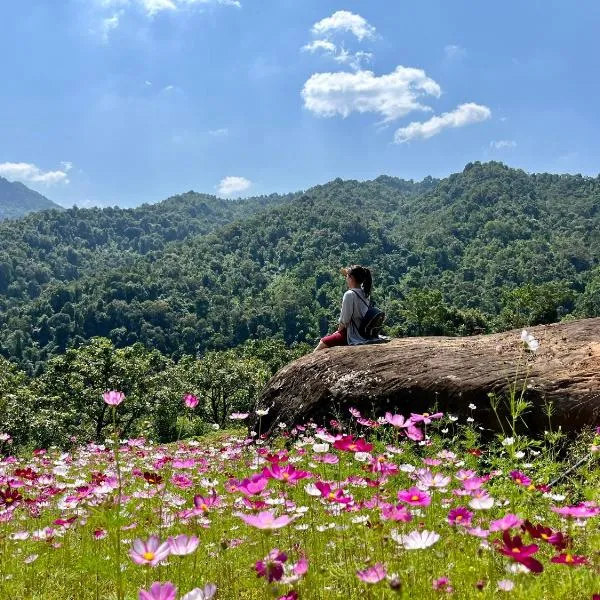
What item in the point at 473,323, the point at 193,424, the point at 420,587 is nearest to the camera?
the point at 420,587

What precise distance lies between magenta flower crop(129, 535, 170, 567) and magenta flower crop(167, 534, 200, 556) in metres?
0.02

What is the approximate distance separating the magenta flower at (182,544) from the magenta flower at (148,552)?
0.02m

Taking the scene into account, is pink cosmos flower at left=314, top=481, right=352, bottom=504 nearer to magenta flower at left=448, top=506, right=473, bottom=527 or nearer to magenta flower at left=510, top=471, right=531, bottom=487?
magenta flower at left=448, top=506, right=473, bottom=527

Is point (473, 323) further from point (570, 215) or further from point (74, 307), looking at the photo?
point (570, 215)

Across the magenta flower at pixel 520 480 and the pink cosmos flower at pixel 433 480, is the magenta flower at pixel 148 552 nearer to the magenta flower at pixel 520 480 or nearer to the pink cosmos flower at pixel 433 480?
the pink cosmos flower at pixel 433 480

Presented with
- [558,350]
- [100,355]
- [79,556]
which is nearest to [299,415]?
[558,350]

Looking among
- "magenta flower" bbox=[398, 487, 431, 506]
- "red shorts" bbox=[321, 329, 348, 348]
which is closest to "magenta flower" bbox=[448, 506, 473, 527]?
"magenta flower" bbox=[398, 487, 431, 506]

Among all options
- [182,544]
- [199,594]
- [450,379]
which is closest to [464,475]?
[182,544]

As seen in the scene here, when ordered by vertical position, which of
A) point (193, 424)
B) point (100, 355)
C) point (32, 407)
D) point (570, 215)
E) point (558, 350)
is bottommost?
point (193, 424)

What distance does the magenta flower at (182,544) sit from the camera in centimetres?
180

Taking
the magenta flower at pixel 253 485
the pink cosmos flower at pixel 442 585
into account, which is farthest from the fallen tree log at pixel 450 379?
the magenta flower at pixel 253 485

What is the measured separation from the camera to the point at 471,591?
2.60 m

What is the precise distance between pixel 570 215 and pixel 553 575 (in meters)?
194

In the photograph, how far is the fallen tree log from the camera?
6.52 m
